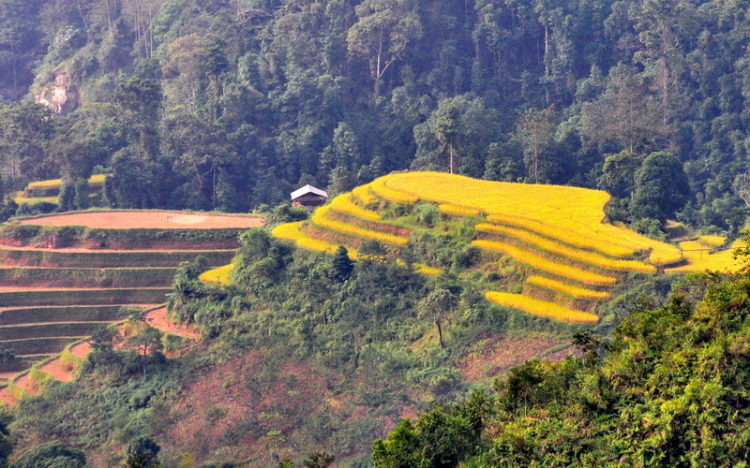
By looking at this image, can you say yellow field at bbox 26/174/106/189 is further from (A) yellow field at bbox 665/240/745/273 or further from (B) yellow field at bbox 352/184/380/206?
(A) yellow field at bbox 665/240/745/273

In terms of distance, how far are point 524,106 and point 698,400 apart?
116 feet

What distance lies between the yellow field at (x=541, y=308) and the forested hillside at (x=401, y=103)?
12.9 meters

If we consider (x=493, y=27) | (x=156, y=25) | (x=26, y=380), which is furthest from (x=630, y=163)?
(x=156, y=25)

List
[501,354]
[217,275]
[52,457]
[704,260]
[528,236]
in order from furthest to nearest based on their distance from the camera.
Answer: [217,275], [528,236], [704,260], [501,354], [52,457]

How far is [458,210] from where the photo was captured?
34281 mm

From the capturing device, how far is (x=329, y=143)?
50.5m

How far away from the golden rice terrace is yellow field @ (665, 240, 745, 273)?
0.09 ft

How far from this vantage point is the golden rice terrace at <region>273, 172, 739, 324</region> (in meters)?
30.2

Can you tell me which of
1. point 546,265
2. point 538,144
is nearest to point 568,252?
point 546,265

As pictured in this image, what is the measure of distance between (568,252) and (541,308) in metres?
2.03

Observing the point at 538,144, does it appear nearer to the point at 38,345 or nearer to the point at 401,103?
the point at 401,103

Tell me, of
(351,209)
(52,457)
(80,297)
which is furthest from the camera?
(80,297)

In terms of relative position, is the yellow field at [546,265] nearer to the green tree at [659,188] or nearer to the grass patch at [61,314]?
the green tree at [659,188]

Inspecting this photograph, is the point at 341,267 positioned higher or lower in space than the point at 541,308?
higher
